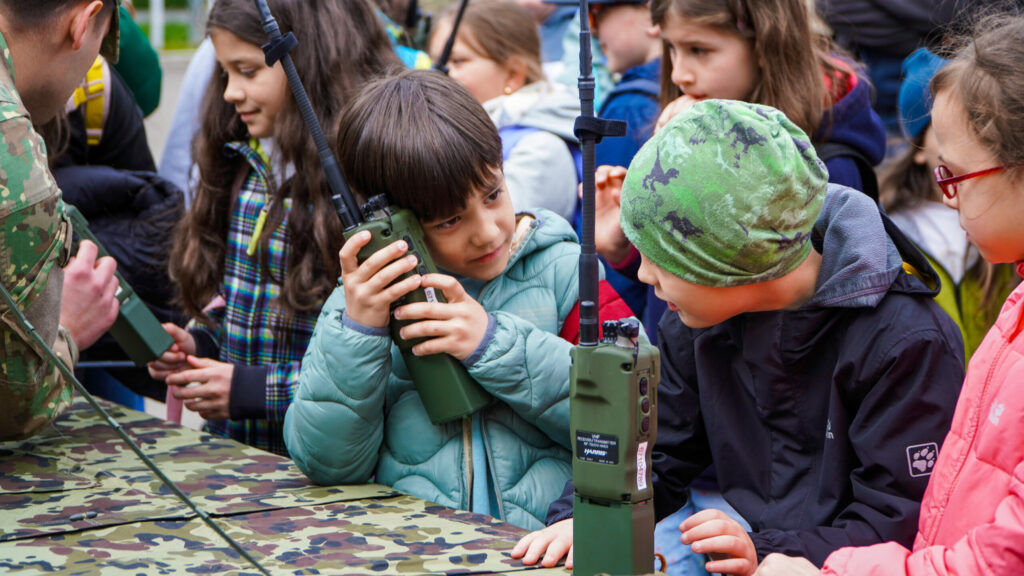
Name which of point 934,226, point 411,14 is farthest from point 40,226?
point 411,14

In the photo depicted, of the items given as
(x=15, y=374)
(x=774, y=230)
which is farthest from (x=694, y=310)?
(x=15, y=374)

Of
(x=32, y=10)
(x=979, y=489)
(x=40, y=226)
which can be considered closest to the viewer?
(x=979, y=489)

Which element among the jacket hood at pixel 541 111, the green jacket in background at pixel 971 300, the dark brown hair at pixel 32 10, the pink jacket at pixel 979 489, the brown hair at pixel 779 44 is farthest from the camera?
the jacket hood at pixel 541 111

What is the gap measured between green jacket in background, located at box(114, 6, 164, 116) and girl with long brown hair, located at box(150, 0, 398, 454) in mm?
1040

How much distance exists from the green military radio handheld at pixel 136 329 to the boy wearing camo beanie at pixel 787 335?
4.16ft

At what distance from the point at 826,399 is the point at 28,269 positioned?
143 cm

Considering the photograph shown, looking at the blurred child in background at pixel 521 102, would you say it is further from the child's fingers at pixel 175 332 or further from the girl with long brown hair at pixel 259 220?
the child's fingers at pixel 175 332

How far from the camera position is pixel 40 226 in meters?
2.05

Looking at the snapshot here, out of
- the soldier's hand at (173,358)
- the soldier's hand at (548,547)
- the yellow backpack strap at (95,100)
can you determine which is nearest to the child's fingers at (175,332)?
the soldier's hand at (173,358)

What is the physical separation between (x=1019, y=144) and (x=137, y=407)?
286cm

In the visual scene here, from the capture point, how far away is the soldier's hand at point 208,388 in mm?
2645

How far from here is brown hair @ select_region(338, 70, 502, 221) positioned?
6.61 feet

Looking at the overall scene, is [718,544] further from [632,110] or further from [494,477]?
[632,110]

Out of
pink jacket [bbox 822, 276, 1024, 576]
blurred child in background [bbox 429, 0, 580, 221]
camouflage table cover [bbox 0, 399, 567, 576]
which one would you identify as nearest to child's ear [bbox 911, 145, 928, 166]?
blurred child in background [bbox 429, 0, 580, 221]
